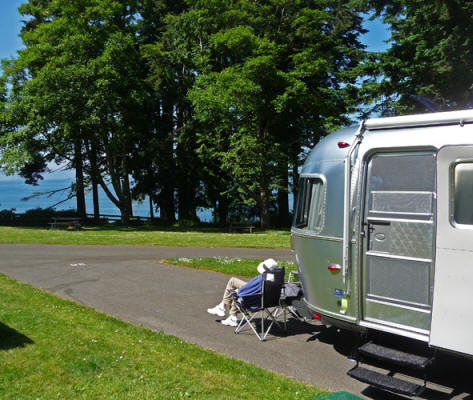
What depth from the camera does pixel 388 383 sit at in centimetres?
562

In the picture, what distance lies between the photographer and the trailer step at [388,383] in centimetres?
545

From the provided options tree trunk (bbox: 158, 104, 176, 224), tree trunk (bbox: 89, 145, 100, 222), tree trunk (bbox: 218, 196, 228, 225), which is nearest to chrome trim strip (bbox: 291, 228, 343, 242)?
tree trunk (bbox: 158, 104, 176, 224)

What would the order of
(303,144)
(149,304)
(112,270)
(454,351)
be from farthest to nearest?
(303,144) < (112,270) < (149,304) < (454,351)

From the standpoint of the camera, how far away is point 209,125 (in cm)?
3441

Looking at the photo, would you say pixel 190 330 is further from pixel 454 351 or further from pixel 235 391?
pixel 454 351

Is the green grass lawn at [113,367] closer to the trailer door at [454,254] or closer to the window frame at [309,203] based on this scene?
the trailer door at [454,254]

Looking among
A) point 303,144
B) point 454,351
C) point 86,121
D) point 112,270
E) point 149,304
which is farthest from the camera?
point 303,144

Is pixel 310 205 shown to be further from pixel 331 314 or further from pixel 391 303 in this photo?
pixel 391 303

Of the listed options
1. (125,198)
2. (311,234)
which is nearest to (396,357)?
(311,234)

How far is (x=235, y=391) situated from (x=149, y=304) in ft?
16.2

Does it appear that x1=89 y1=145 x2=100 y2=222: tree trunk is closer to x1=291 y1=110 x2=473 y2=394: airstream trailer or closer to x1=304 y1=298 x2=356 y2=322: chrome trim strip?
x1=291 y1=110 x2=473 y2=394: airstream trailer

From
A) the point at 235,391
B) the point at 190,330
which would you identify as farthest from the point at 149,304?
the point at 235,391

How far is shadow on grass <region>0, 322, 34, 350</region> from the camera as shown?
6.98m

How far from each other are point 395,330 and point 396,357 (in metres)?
0.37
